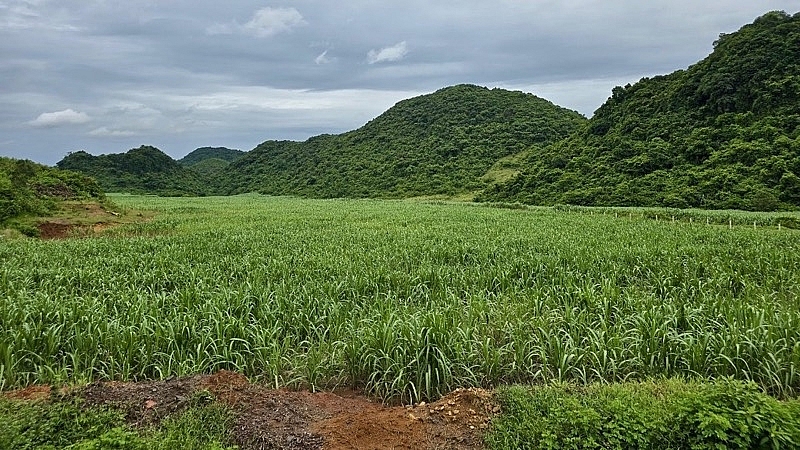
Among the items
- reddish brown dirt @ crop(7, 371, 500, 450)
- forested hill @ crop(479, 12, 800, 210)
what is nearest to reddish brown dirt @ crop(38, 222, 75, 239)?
reddish brown dirt @ crop(7, 371, 500, 450)

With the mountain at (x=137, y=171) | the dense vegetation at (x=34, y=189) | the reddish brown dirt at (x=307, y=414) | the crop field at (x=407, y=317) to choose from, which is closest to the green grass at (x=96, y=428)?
the reddish brown dirt at (x=307, y=414)

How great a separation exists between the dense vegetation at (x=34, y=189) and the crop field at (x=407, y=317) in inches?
366

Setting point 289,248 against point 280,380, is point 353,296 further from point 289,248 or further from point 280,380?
point 289,248

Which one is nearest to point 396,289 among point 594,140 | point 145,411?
point 145,411

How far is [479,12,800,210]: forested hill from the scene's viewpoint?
31422 mm

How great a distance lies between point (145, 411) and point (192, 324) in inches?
75.4

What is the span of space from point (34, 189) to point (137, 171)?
226 feet

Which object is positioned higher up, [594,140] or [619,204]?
[594,140]

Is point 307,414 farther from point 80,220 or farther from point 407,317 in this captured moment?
point 80,220

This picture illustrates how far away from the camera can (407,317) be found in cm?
570

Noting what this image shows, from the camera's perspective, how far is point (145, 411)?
3.67 meters

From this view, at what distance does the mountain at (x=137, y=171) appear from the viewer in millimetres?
79275

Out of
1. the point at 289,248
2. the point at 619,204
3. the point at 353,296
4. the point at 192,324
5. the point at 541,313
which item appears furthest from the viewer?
the point at 619,204

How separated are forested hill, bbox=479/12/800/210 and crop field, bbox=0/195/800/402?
25.1 meters
